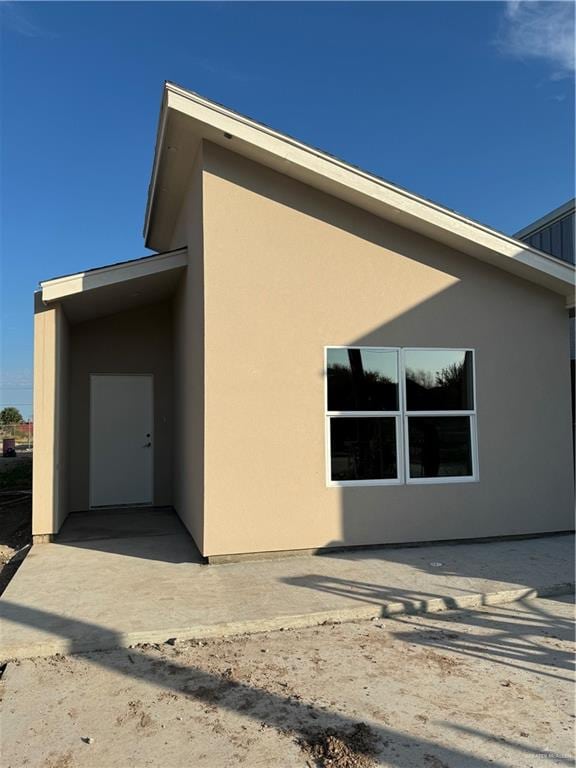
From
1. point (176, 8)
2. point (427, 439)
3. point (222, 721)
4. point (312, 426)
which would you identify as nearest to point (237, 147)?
point (176, 8)

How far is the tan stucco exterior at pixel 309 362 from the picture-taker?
6.34m

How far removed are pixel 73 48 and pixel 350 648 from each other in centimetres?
851

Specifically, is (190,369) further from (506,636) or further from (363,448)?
(506,636)

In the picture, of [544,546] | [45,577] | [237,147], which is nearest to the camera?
[45,577]

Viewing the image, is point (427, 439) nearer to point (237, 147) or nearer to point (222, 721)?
point (237, 147)

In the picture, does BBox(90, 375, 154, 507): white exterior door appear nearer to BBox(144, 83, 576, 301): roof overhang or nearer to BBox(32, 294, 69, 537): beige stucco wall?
BBox(32, 294, 69, 537): beige stucco wall

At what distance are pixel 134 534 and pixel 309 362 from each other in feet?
11.4

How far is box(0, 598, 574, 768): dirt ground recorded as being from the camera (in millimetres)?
2760

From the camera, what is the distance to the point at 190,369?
746 cm

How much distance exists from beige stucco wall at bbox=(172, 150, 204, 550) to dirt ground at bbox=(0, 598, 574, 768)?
248 centimetres

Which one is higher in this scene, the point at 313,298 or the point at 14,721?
the point at 313,298

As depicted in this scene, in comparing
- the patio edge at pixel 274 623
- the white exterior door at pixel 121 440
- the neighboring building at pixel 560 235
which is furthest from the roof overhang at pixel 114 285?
the neighboring building at pixel 560 235

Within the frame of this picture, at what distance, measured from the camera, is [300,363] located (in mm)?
6609

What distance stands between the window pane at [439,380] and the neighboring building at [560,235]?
12.0 ft
